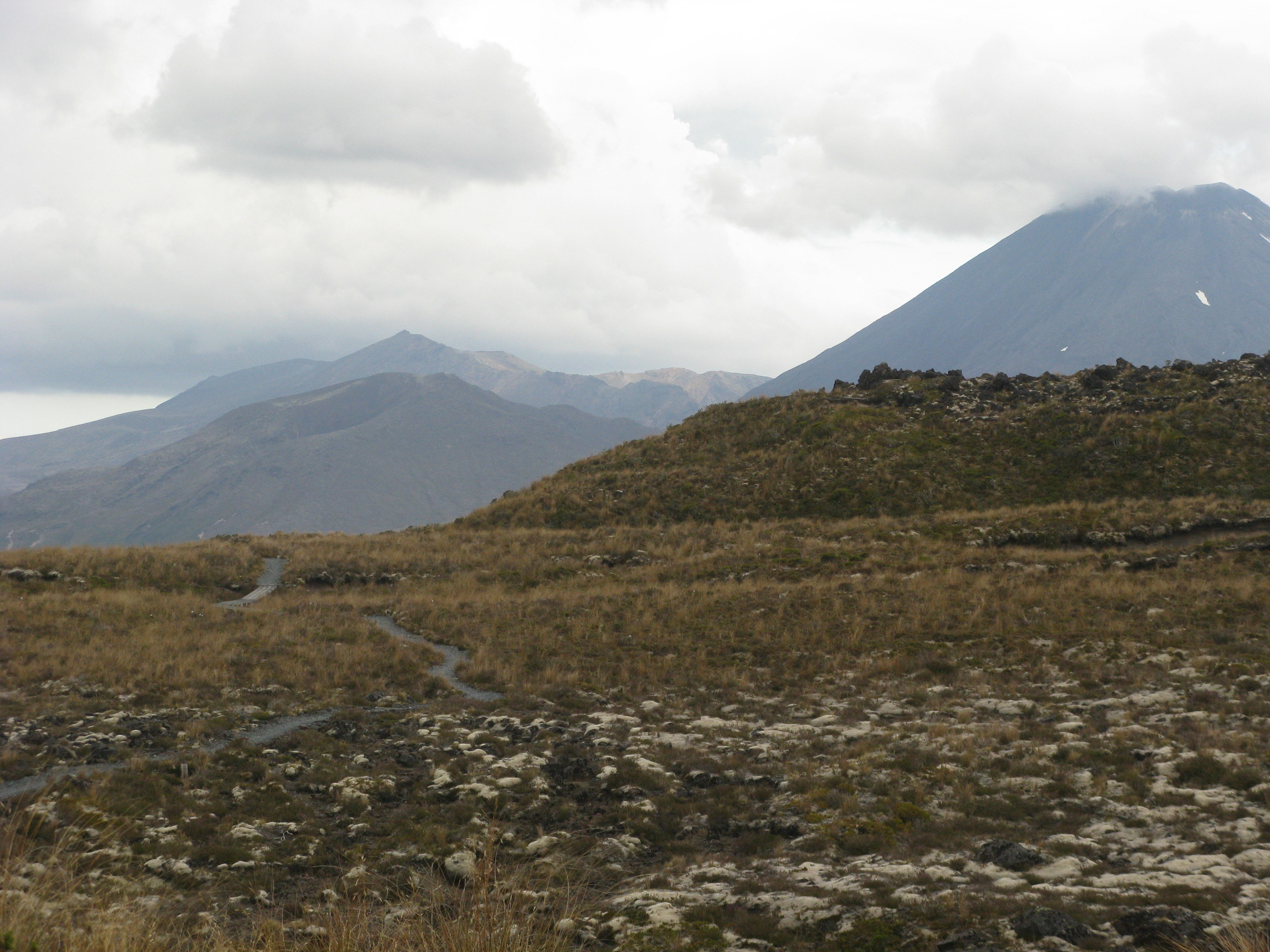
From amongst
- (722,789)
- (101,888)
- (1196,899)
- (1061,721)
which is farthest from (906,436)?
(101,888)

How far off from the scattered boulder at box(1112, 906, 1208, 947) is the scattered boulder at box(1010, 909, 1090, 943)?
30cm

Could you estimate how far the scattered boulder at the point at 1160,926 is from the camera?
596 centimetres

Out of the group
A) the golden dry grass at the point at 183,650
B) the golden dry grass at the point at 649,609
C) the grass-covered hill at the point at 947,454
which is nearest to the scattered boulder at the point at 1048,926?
the golden dry grass at the point at 649,609

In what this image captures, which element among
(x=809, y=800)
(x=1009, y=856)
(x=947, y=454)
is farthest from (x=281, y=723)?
(x=947, y=454)

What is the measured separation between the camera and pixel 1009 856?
8344 mm

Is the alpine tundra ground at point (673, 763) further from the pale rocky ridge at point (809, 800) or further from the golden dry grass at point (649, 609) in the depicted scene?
the golden dry grass at point (649, 609)

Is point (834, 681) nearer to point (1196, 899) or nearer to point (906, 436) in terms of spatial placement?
point (1196, 899)

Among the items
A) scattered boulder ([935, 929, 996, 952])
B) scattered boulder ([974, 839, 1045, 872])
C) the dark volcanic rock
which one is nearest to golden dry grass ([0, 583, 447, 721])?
scattered boulder ([974, 839, 1045, 872])

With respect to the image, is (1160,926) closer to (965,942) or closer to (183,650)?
(965,942)

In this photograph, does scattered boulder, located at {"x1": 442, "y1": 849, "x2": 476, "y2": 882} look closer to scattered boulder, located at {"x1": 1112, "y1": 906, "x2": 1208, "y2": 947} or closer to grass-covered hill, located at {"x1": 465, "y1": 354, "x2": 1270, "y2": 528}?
scattered boulder, located at {"x1": 1112, "y1": 906, "x2": 1208, "y2": 947}

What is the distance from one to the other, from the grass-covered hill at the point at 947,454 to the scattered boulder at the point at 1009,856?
3157 cm

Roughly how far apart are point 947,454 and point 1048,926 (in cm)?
3969

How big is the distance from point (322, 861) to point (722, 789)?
564 cm

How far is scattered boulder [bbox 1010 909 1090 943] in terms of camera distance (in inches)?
247
